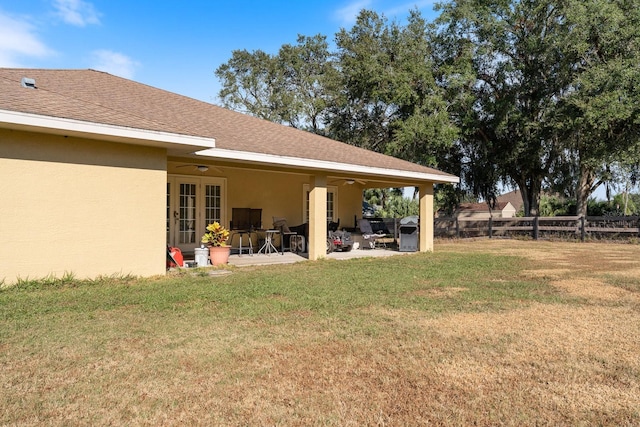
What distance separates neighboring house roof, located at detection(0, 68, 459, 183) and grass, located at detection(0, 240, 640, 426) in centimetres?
260

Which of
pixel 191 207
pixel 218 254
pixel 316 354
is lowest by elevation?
pixel 316 354

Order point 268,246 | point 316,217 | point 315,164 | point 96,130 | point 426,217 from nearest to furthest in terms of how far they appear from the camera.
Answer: point 96,130 → point 315,164 → point 316,217 → point 268,246 → point 426,217

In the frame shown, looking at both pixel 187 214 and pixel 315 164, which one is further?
pixel 187 214

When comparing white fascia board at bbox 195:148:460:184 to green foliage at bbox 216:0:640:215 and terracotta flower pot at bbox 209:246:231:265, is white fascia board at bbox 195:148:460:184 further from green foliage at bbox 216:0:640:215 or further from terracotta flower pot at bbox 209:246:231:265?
green foliage at bbox 216:0:640:215

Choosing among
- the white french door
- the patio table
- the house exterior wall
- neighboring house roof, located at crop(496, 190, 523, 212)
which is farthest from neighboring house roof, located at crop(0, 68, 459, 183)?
neighboring house roof, located at crop(496, 190, 523, 212)

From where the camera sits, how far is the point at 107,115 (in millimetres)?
7320

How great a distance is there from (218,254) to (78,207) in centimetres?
324

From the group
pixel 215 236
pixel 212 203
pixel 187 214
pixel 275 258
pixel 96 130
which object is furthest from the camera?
pixel 212 203

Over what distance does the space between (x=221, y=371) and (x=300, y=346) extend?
878 millimetres

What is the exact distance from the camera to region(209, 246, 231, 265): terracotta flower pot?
982 cm

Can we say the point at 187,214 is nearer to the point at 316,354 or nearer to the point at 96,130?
the point at 96,130

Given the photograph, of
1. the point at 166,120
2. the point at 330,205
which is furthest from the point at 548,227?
the point at 166,120

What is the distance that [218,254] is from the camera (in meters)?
9.84

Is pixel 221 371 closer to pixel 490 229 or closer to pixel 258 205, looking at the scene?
pixel 258 205
